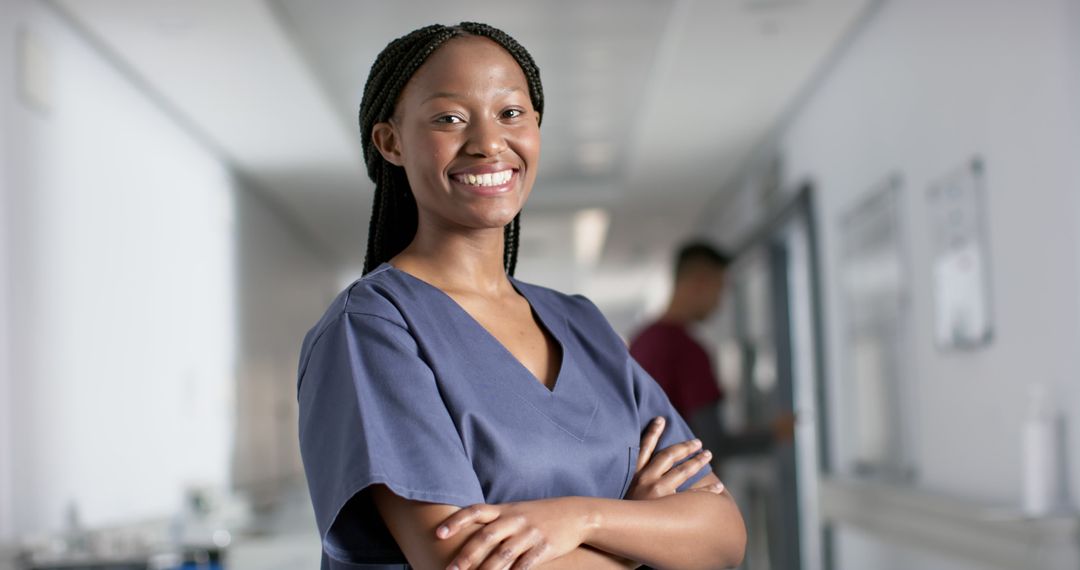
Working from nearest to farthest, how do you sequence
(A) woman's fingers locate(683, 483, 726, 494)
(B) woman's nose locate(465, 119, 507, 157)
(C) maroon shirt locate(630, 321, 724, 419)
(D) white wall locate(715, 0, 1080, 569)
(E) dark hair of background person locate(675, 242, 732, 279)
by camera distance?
(B) woman's nose locate(465, 119, 507, 157), (A) woman's fingers locate(683, 483, 726, 494), (D) white wall locate(715, 0, 1080, 569), (C) maroon shirt locate(630, 321, 724, 419), (E) dark hair of background person locate(675, 242, 732, 279)

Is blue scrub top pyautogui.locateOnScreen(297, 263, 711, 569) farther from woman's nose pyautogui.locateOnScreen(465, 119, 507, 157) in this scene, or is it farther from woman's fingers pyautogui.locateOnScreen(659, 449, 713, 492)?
woman's nose pyautogui.locateOnScreen(465, 119, 507, 157)

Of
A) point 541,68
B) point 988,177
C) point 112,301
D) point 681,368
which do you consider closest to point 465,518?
point 681,368

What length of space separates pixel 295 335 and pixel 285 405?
2.31 ft

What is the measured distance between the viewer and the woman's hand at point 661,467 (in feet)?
4.06

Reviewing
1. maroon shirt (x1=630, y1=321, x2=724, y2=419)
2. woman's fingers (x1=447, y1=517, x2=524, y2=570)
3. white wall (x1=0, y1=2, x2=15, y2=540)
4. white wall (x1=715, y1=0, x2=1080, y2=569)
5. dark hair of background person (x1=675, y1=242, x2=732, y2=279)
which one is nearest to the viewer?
woman's fingers (x1=447, y1=517, x2=524, y2=570)

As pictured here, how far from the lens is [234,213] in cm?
740

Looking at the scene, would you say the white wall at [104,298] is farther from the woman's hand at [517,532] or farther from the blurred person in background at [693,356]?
the woman's hand at [517,532]

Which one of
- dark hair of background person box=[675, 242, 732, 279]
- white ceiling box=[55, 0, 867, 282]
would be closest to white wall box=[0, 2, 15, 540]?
white ceiling box=[55, 0, 867, 282]

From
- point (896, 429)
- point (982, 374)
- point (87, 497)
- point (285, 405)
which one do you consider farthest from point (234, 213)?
point (982, 374)

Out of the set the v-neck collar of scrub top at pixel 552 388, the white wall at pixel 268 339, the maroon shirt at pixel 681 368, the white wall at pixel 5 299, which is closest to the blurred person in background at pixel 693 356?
the maroon shirt at pixel 681 368

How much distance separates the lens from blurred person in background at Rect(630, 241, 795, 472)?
3.78 m

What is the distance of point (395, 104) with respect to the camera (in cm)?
122

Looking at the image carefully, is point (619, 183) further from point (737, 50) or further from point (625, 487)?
point (625, 487)

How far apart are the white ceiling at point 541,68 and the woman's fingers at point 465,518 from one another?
3715mm
